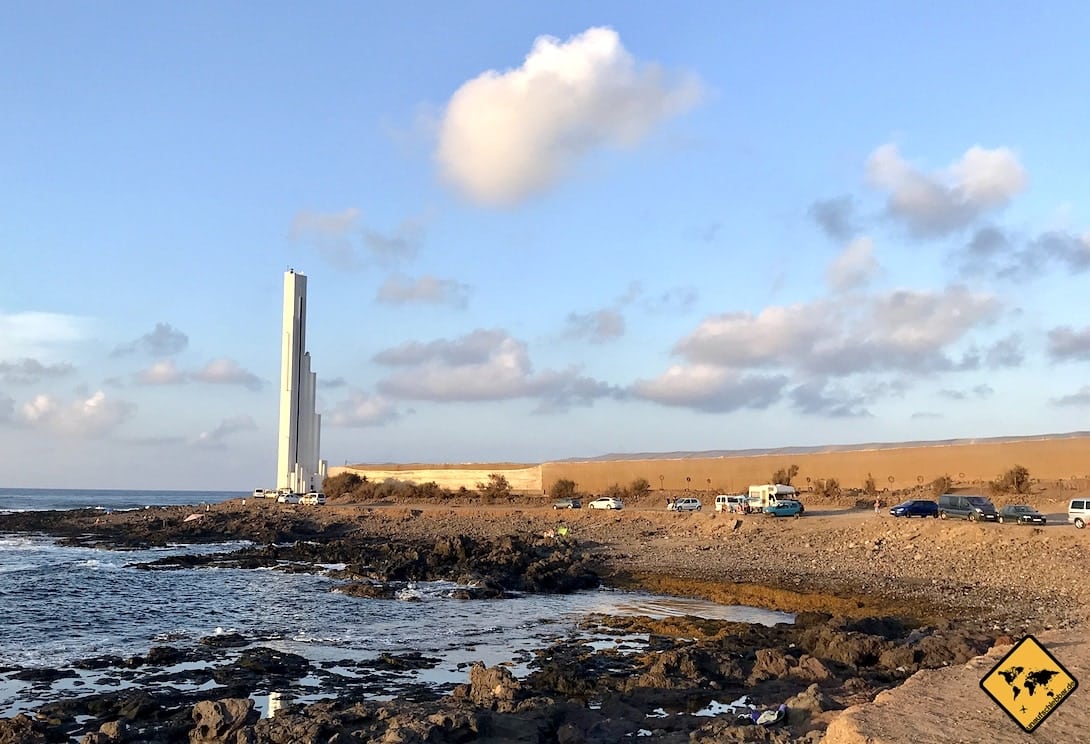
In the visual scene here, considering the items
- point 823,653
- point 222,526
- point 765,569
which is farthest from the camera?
point 222,526

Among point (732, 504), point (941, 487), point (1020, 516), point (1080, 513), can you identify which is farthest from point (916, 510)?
point (941, 487)

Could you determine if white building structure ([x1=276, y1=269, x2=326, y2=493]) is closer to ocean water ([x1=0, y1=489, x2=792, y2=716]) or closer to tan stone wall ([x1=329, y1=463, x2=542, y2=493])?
tan stone wall ([x1=329, y1=463, x2=542, y2=493])

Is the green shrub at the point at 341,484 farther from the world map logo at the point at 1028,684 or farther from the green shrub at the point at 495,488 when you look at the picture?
the world map logo at the point at 1028,684

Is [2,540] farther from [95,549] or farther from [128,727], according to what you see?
[128,727]

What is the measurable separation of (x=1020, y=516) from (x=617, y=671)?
25.9 meters

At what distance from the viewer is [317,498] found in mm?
77438

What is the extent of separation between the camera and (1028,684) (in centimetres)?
677

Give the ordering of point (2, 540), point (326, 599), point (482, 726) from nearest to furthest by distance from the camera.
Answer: point (482, 726) < point (326, 599) < point (2, 540)

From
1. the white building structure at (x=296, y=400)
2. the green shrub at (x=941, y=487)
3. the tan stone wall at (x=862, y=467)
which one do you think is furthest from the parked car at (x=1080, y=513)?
the white building structure at (x=296, y=400)

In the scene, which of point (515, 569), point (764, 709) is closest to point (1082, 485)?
point (515, 569)

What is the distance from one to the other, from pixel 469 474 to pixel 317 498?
2005 centimetres

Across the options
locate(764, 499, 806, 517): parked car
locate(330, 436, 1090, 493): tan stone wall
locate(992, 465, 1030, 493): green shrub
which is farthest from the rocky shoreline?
locate(330, 436, 1090, 493): tan stone wall

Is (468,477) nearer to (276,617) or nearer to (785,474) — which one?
(785,474)

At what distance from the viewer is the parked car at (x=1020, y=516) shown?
115ft
